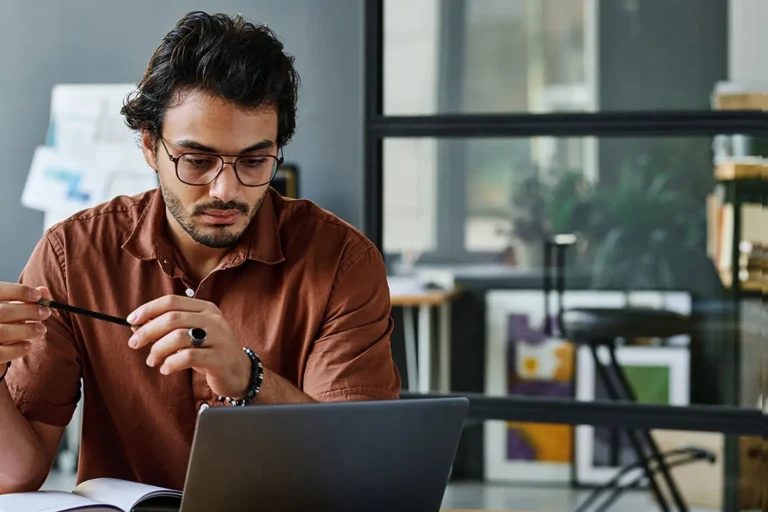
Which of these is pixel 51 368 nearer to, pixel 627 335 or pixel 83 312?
pixel 83 312

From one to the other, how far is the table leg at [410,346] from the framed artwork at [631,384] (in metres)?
0.45

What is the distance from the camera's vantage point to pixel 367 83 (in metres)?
2.64

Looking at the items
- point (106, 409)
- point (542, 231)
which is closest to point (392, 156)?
point (542, 231)

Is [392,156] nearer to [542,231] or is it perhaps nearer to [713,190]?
[542,231]

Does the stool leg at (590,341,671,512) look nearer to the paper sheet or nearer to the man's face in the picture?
the man's face

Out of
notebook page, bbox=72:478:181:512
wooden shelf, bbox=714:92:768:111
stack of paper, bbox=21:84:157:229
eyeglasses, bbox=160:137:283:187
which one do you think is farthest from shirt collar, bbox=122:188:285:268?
stack of paper, bbox=21:84:157:229

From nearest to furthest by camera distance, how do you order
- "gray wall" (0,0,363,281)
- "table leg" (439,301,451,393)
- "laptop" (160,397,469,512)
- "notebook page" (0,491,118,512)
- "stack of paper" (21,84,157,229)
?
"laptop" (160,397,469,512) < "notebook page" (0,491,118,512) < "table leg" (439,301,451,393) < "gray wall" (0,0,363,281) < "stack of paper" (21,84,157,229)

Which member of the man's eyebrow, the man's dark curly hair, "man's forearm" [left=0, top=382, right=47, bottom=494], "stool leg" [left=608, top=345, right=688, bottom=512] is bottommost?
"stool leg" [left=608, top=345, right=688, bottom=512]

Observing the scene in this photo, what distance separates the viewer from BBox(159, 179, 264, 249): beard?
57.0 inches

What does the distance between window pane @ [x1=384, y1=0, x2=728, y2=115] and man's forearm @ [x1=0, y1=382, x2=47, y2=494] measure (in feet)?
5.14

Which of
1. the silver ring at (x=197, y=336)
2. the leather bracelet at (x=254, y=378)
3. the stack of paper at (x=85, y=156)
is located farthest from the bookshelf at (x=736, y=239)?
the stack of paper at (x=85, y=156)

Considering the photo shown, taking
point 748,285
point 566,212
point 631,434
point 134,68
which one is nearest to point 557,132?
point 566,212

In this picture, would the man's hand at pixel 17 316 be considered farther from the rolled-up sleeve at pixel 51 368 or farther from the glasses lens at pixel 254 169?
the glasses lens at pixel 254 169

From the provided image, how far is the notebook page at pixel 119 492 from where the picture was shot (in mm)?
1137
